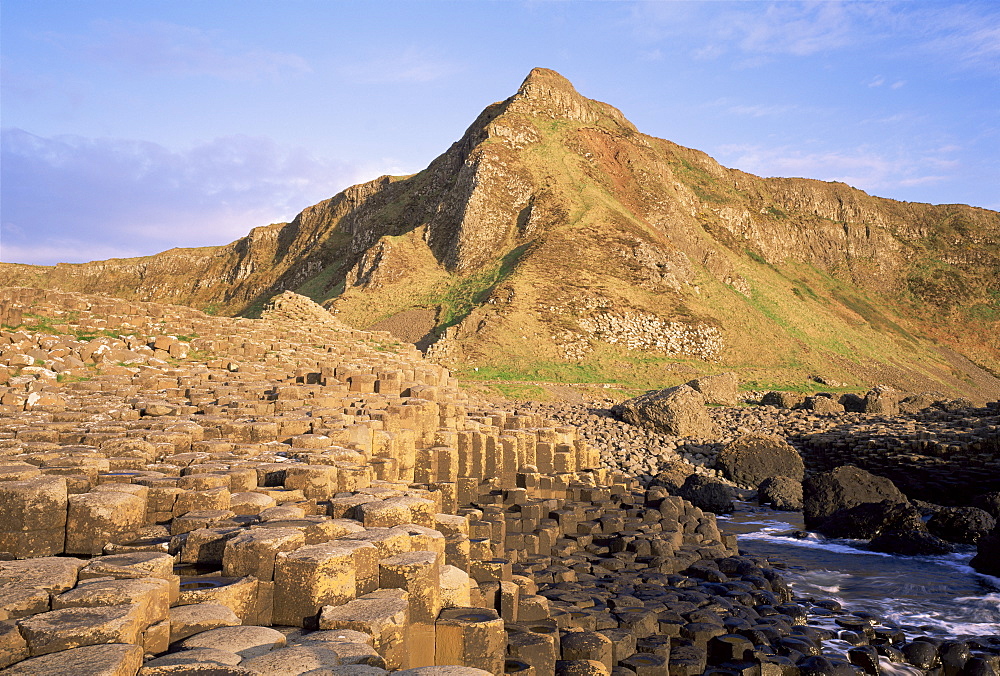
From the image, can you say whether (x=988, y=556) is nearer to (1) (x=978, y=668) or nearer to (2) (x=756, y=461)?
(1) (x=978, y=668)

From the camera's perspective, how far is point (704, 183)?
82.2m

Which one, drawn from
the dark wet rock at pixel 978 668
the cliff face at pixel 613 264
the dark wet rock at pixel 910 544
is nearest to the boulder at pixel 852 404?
the cliff face at pixel 613 264

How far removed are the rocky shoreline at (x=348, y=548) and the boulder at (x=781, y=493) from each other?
207 centimetres

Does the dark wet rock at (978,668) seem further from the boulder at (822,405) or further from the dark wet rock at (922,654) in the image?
the boulder at (822,405)

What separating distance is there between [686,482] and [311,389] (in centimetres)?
1168

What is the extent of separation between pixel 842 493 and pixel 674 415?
10.3 meters

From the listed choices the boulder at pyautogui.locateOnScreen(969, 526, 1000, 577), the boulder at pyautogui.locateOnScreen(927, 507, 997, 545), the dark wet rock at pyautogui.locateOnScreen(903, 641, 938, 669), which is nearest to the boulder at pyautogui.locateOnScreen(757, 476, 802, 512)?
the boulder at pyautogui.locateOnScreen(927, 507, 997, 545)

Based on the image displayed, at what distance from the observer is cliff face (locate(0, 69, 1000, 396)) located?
4925cm

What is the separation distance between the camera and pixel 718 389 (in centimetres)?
3694

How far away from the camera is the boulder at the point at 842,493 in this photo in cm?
1770

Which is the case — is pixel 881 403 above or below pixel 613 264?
below

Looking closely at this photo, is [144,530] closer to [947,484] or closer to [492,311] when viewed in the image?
[947,484]

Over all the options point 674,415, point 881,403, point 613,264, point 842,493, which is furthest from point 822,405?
point 613,264

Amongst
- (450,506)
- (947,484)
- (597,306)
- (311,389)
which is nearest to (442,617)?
(450,506)
